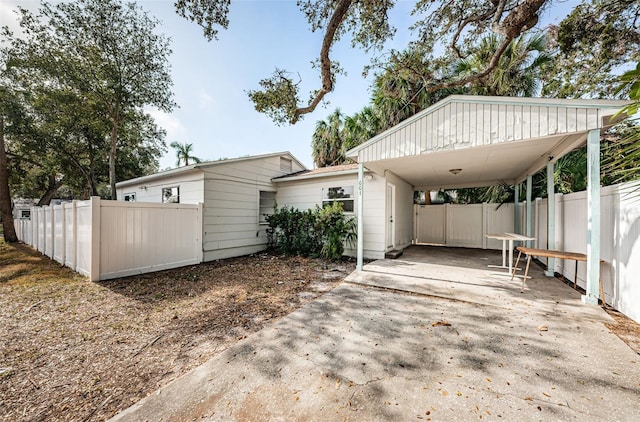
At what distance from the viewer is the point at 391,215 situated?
7.34 meters

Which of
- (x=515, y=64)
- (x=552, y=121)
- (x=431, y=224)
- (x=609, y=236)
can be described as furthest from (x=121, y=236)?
(x=515, y=64)

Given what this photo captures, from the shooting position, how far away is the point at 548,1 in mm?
5516

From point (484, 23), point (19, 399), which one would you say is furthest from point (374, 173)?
point (19, 399)

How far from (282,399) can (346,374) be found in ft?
1.93

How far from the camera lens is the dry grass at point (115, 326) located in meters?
1.88

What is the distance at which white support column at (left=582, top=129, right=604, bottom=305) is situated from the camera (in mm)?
3324

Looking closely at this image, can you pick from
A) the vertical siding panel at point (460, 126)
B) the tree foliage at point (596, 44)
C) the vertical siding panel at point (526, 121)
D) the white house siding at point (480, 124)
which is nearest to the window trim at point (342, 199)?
→ the white house siding at point (480, 124)

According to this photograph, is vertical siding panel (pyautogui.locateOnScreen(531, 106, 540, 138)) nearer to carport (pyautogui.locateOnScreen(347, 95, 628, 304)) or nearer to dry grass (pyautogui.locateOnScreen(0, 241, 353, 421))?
carport (pyautogui.locateOnScreen(347, 95, 628, 304))

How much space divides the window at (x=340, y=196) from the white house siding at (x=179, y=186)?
3.70 m

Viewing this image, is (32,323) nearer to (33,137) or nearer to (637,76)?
(637,76)

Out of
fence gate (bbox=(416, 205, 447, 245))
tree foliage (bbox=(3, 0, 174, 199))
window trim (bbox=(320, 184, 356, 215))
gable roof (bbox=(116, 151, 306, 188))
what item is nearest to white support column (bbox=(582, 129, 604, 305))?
window trim (bbox=(320, 184, 356, 215))

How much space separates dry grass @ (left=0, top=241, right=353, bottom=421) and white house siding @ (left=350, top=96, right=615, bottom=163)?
321cm

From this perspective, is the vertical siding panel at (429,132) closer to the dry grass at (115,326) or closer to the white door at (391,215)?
the white door at (391,215)

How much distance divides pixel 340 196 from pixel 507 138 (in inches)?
171
